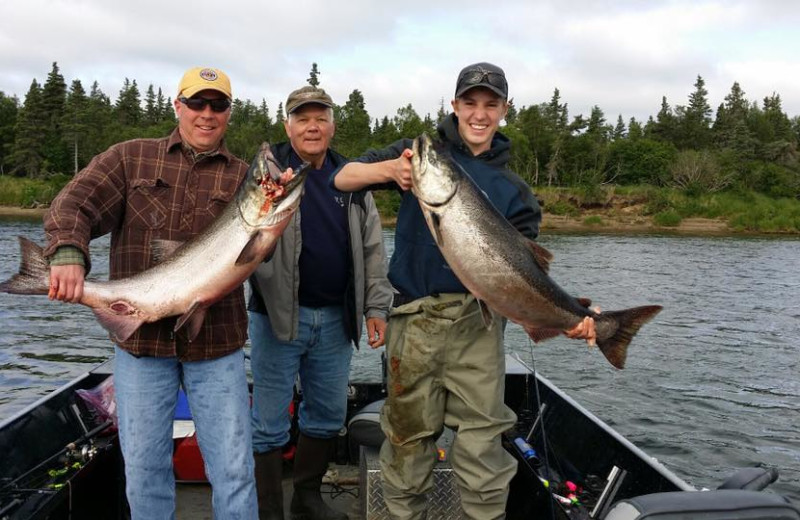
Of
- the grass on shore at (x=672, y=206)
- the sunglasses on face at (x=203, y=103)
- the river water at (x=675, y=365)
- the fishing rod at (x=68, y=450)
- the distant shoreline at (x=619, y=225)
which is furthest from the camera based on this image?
the grass on shore at (x=672, y=206)

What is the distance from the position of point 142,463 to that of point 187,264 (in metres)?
1.08

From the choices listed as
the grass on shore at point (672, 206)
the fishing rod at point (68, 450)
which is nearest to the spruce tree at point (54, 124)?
the grass on shore at point (672, 206)

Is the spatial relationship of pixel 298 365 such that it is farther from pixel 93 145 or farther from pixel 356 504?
pixel 93 145

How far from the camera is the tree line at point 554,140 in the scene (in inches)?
3088

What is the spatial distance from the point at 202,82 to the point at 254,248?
960 millimetres

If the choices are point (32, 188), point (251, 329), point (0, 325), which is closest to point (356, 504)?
point (251, 329)

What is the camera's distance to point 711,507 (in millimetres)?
2525

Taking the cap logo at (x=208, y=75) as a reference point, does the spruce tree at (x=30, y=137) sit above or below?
above

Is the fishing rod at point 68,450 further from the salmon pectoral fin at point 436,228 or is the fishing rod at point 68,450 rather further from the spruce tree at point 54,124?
the spruce tree at point 54,124

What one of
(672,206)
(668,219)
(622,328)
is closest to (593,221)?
(668,219)

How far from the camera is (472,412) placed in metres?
3.64

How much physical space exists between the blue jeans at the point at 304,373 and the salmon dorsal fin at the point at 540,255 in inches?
62.0

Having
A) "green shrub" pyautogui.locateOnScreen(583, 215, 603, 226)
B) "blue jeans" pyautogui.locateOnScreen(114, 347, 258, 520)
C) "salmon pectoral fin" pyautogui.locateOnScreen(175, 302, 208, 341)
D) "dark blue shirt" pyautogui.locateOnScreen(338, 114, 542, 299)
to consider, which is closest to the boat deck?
"blue jeans" pyautogui.locateOnScreen(114, 347, 258, 520)

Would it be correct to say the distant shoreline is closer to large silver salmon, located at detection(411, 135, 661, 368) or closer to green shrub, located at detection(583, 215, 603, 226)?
green shrub, located at detection(583, 215, 603, 226)
